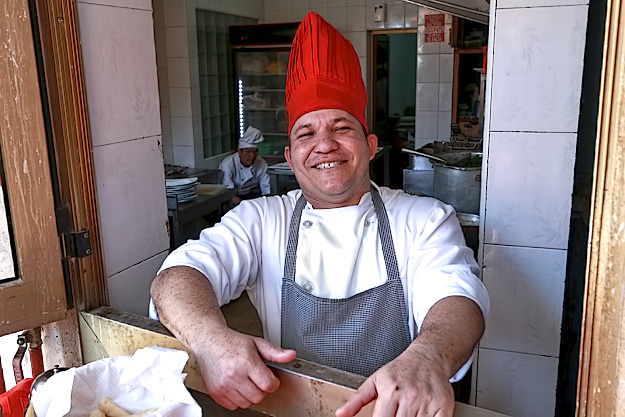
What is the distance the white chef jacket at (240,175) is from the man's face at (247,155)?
5 cm

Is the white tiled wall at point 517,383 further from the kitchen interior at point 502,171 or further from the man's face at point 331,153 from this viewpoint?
the man's face at point 331,153

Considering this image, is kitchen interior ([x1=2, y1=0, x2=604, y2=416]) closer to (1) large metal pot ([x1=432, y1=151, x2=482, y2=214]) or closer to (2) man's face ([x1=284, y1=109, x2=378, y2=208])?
(1) large metal pot ([x1=432, y1=151, x2=482, y2=214])

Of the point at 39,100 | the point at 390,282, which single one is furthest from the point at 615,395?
the point at 39,100

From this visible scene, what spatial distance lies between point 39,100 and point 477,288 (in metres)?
1.11

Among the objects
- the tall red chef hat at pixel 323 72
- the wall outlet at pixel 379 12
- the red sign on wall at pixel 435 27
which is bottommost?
the tall red chef hat at pixel 323 72

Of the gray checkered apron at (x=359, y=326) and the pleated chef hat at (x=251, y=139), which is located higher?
the pleated chef hat at (x=251, y=139)

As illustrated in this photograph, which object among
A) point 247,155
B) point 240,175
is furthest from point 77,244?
point 240,175

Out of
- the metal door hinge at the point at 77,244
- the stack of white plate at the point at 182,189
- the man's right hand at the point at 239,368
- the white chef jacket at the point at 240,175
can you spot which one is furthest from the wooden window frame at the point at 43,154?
the white chef jacket at the point at 240,175

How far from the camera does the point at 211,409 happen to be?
4.42 ft

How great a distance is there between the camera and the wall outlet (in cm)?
649

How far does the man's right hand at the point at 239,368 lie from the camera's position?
41.8 inches

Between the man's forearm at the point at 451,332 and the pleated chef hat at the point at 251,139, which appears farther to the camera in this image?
the pleated chef hat at the point at 251,139

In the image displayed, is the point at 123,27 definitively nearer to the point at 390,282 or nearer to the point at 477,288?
the point at 390,282

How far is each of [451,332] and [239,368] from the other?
0.44 m
